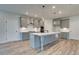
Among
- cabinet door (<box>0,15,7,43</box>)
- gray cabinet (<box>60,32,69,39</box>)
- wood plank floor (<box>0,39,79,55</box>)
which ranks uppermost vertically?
cabinet door (<box>0,15,7,43</box>)

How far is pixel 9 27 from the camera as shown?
26.5 ft

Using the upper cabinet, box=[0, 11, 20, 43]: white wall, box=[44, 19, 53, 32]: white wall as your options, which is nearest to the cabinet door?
box=[0, 11, 20, 43]: white wall

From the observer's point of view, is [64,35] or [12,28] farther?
[64,35]

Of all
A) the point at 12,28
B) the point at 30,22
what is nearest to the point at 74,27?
the point at 30,22

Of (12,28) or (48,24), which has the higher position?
(48,24)

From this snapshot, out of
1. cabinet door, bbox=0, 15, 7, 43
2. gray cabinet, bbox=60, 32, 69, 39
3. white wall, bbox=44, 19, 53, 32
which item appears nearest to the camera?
cabinet door, bbox=0, 15, 7, 43

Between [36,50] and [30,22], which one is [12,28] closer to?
[30,22]

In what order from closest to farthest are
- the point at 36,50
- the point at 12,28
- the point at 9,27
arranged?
1. the point at 36,50
2. the point at 9,27
3. the point at 12,28

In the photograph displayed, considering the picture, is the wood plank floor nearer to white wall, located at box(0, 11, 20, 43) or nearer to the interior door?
white wall, located at box(0, 11, 20, 43)

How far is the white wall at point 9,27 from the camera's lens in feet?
24.8

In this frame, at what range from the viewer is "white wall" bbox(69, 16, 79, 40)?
9884 millimetres

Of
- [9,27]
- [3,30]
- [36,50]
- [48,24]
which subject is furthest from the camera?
[48,24]

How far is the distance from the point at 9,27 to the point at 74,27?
6214mm

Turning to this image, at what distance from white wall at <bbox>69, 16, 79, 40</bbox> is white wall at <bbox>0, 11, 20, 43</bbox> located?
529cm
